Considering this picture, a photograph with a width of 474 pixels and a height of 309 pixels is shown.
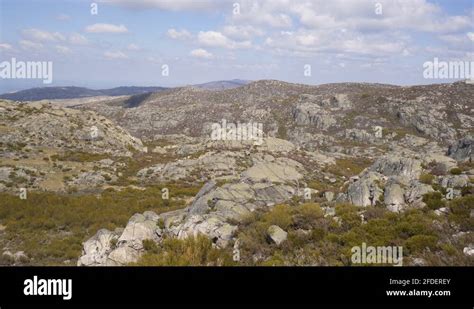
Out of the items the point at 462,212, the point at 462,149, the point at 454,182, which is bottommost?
the point at 462,212

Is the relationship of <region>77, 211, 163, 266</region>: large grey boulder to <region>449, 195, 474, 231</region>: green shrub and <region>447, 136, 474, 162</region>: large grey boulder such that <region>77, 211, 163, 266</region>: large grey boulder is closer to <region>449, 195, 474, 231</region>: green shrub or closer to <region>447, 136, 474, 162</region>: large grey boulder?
<region>449, 195, 474, 231</region>: green shrub

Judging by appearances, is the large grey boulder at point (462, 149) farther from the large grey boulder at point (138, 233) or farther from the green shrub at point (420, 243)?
the large grey boulder at point (138, 233)

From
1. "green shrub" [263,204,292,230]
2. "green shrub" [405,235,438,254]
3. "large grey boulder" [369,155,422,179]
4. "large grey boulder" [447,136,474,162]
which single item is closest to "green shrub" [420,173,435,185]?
"large grey boulder" [369,155,422,179]

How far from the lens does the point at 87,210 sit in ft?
93.8

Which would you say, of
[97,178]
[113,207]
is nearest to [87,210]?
[113,207]

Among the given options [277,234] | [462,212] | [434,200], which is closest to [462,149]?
[434,200]

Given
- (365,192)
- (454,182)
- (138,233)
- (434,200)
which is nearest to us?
(138,233)

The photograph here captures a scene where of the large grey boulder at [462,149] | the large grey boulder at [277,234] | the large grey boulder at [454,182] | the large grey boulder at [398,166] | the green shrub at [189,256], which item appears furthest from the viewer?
the large grey boulder at [462,149]

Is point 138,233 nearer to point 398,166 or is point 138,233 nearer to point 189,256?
point 189,256

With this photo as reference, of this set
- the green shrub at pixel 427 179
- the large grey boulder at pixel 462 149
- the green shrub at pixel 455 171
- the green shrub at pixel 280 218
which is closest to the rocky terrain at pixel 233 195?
the green shrub at pixel 427 179

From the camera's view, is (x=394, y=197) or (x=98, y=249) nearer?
(x=98, y=249)
